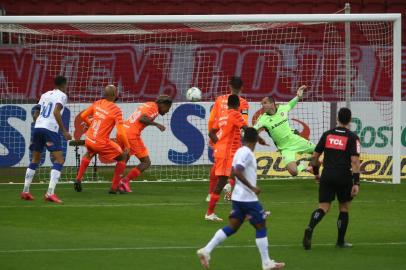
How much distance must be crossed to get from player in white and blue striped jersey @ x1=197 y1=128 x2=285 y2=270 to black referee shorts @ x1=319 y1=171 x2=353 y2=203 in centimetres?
189

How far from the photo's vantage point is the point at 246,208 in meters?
11.3

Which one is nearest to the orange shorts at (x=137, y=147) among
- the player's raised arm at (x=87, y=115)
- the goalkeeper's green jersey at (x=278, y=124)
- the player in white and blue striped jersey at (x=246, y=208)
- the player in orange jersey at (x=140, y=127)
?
the player in orange jersey at (x=140, y=127)

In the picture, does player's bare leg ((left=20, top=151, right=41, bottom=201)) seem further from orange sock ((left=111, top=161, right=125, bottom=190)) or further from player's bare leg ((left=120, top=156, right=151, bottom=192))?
player's bare leg ((left=120, top=156, right=151, bottom=192))

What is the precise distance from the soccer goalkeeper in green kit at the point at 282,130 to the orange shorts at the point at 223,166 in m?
3.84

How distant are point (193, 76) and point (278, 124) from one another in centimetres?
643

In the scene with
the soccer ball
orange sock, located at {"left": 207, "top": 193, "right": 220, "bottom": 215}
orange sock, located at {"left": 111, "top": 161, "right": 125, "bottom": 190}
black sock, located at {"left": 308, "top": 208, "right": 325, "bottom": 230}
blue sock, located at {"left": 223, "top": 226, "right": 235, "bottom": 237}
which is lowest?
blue sock, located at {"left": 223, "top": 226, "right": 235, "bottom": 237}

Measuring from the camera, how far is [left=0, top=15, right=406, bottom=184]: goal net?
73.1ft

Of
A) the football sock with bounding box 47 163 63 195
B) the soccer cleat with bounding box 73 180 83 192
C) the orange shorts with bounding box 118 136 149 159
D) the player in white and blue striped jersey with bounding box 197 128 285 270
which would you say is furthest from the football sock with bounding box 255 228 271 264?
the soccer cleat with bounding box 73 180 83 192

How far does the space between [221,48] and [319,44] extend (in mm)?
2711

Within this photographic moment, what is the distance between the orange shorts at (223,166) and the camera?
1536 centimetres

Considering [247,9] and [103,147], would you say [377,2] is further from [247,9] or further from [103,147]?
[103,147]

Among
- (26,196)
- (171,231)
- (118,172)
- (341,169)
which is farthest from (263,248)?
(118,172)

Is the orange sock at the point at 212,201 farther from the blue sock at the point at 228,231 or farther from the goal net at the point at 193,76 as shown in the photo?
the goal net at the point at 193,76

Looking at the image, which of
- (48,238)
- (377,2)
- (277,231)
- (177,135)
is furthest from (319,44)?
(48,238)
